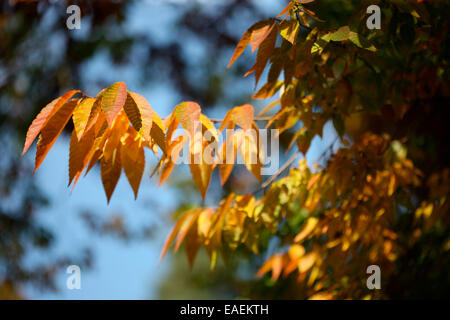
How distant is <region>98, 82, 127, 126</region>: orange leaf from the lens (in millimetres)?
616

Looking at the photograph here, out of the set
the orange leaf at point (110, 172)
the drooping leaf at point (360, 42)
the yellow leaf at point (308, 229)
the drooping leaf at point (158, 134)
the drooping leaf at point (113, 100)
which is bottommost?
the yellow leaf at point (308, 229)

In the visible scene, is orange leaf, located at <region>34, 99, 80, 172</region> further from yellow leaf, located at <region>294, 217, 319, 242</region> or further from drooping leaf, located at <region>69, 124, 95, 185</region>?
yellow leaf, located at <region>294, 217, 319, 242</region>

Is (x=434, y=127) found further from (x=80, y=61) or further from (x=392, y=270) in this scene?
(x=80, y=61)

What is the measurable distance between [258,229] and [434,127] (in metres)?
0.99

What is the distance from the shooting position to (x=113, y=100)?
2.09 feet

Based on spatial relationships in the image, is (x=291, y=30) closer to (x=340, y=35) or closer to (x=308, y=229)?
(x=340, y=35)

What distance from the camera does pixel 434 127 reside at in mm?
1566

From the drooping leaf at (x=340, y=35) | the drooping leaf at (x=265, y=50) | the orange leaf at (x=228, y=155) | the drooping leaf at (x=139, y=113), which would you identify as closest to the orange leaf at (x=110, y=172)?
the drooping leaf at (x=139, y=113)

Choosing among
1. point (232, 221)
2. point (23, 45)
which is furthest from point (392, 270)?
point (23, 45)

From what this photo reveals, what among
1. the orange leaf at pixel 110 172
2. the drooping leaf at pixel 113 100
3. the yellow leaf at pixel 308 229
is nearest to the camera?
the drooping leaf at pixel 113 100

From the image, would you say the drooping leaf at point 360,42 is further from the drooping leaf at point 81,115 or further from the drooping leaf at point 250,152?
the drooping leaf at point 81,115

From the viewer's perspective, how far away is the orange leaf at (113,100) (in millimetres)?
616

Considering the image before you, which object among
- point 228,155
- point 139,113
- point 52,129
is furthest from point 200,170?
point 52,129

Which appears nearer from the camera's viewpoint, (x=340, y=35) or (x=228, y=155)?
(x=340, y=35)
